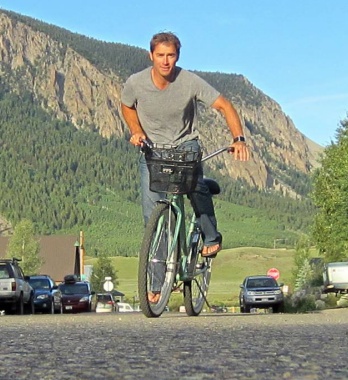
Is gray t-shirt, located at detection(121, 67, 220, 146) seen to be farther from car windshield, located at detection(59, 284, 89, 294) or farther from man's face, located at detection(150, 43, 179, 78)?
car windshield, located at detection(59, 284, 89, 294)

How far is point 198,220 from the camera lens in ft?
36.8

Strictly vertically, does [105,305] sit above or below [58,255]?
below

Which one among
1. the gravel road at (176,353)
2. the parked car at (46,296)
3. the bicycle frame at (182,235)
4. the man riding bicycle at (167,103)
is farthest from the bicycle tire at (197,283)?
the parked car at (46,296)

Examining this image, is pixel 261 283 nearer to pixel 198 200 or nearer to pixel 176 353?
pixel 198 200

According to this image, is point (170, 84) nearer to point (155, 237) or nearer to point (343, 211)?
point (155, 237)

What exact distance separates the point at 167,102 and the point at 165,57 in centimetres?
43

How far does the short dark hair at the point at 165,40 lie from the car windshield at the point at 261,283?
34.7m

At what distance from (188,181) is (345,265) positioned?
24874mm

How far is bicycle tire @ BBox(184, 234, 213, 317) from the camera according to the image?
1126cm

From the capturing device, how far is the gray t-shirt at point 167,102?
1059cm

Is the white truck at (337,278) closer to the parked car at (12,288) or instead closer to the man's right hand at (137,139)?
the parked car at (12,288)

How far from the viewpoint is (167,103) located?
34.7ft

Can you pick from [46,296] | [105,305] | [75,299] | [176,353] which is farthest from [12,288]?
[105,305]

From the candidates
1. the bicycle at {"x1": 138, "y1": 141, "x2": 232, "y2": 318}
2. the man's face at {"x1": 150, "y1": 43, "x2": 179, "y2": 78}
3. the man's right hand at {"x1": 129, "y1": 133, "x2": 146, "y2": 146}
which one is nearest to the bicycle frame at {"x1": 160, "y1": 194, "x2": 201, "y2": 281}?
the bicycle at {"x1": 138, "y1": 141, "x2": 232, "y2": 318}
